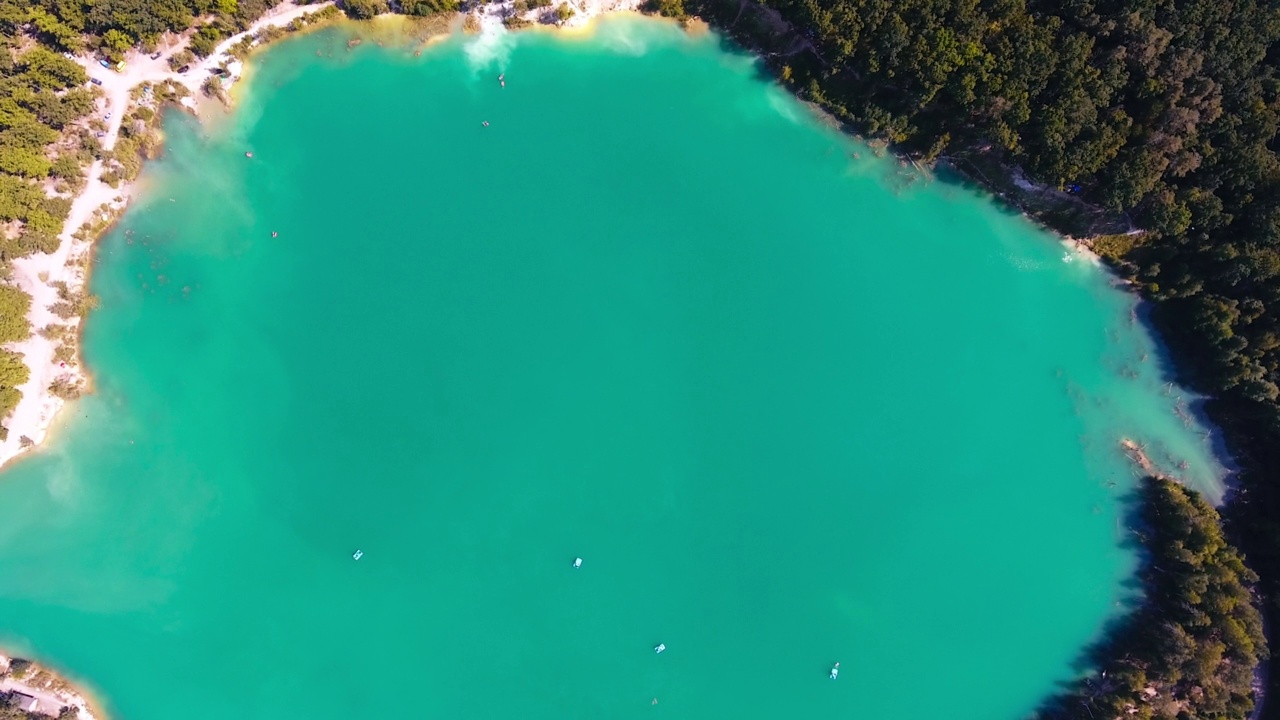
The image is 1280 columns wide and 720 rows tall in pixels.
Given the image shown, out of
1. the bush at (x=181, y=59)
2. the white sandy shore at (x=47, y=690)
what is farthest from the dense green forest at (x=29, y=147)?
the white sandy shore at (x=47, y=690)

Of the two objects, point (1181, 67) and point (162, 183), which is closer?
point (1181, 67)

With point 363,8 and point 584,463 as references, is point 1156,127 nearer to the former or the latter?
point 584,463

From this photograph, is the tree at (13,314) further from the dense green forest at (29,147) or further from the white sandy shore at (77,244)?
the white sandy shore at (77,244)

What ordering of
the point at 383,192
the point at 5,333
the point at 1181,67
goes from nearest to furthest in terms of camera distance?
the point at 1181,67
the point at 5,333
the point at 383,192

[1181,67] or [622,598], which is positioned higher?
[1181,67]

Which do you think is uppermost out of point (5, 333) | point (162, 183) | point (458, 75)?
point (458, 75)

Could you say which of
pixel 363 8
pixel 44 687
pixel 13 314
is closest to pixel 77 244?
pixel 13 314

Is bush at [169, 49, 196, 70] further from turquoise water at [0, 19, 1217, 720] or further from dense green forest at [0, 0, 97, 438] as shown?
turquoise water at [0, 19, 1217, 720]

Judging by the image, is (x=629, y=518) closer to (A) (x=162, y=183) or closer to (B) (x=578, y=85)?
(B) (x=578, y=85)

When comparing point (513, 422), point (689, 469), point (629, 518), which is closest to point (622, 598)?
point (629, 518)
